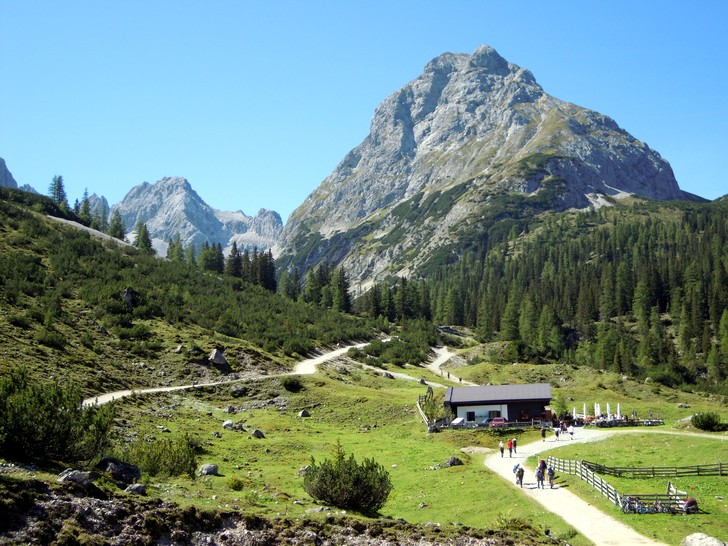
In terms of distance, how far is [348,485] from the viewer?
27609mm

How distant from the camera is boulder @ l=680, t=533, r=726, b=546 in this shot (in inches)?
901

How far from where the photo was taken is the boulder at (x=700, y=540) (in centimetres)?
2289

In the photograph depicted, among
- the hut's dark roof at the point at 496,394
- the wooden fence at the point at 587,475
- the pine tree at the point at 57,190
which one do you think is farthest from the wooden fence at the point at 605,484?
the pine tree at the point at 57,190

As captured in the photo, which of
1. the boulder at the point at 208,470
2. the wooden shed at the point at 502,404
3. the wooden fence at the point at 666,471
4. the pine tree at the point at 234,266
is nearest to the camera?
the boulder at the point at 208,470

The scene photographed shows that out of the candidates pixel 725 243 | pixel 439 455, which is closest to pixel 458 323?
pixel 725 243

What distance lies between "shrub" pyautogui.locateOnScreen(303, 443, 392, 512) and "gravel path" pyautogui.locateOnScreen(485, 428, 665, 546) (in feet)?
33.9

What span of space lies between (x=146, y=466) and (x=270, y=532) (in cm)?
1292

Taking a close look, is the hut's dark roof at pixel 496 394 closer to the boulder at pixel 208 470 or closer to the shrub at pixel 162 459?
the boulder at pixel 208 470

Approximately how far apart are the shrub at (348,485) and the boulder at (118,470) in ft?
29.4

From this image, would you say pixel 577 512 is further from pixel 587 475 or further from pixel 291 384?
pixel 291 384

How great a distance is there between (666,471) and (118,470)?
111ft

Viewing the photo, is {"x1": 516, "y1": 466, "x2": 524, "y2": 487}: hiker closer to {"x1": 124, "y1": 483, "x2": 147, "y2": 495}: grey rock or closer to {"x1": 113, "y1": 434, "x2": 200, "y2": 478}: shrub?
{"x1": 113, "y1": 434, "x2": 200, "y2": 478}: shrub

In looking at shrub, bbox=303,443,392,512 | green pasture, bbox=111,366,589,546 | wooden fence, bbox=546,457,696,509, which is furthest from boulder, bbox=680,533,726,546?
shrub, bbox=303,443,392,512

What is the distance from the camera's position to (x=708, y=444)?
43344 mm
